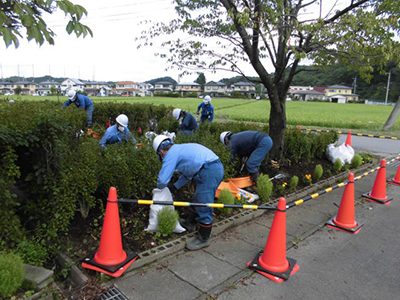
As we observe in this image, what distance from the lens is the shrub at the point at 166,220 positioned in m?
3.50

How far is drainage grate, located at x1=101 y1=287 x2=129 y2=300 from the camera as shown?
2.57 metres

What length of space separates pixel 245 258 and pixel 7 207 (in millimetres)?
2677

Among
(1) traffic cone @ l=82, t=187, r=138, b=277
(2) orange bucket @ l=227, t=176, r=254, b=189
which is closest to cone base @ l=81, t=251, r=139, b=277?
(1) traffic cone @ l=82, t=187, r=138, b=277

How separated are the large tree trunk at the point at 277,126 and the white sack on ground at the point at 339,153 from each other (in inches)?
74.8

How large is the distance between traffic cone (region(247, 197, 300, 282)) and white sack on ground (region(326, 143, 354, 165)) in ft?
17.0

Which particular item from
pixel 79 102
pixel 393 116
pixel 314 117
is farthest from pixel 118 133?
pixel 314 117

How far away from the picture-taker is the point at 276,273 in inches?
120

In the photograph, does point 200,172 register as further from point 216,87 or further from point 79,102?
point 216,87

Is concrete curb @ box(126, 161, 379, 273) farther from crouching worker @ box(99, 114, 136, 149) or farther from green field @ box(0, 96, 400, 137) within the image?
green field @ box(0, 96, 400, 137)

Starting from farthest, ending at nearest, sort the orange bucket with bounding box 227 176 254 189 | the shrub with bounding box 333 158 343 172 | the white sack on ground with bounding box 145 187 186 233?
the shrub with bounding box 333 158 343 172, the orange bucket with bounding box 227 176 254 189, the white sack on ground with bounding box 145 187 186 233

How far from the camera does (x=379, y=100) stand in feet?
266

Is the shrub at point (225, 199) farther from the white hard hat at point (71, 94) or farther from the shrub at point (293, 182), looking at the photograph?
the white hard hat at point (71, 94)

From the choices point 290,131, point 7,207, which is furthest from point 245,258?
point 290,131

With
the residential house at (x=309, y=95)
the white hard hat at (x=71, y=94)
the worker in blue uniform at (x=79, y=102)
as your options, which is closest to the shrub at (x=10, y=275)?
the worker in blue uniform at (x=79, y=102)
